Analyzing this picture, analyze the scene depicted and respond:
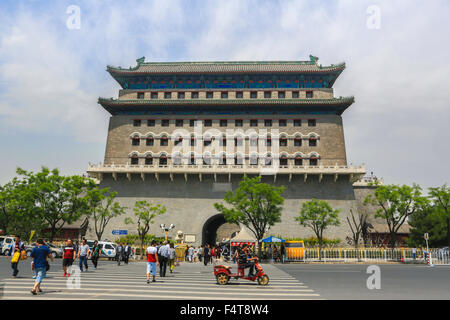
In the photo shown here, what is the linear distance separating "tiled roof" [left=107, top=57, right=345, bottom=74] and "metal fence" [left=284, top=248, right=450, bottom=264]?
27238mm

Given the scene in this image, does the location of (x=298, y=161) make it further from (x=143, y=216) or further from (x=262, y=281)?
(x=262, y=281)

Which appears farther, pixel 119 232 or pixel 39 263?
pixel 119 232

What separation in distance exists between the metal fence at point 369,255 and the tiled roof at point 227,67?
27.2 metres

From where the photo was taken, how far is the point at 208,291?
39.1ft

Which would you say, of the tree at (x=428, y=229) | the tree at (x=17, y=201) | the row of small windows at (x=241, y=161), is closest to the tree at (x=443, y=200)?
the tree at (x=428, y=229)

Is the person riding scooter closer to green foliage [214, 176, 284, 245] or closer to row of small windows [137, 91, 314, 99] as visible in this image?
green foliage [214, 176, 284, 245]

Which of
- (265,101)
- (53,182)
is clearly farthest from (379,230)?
(53,182)

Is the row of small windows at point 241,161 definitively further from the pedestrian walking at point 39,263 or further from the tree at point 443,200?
the pedestrian walking at point 39,263

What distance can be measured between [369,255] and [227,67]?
34.5m

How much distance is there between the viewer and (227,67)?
5500 cm

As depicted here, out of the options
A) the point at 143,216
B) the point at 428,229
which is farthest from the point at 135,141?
the point at 428,229

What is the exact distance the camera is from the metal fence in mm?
33344

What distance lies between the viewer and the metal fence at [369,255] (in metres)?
33.3
